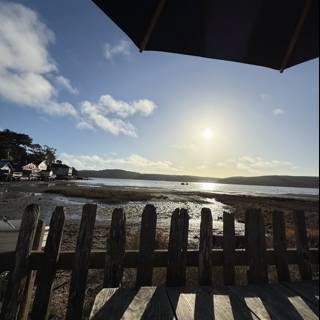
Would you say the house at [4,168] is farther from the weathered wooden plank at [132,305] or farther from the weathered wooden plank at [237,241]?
the weathered wooden plank at [132,305]

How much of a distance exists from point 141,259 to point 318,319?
164cm

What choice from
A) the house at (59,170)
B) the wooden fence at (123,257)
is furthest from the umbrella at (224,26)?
the house at (59,170)

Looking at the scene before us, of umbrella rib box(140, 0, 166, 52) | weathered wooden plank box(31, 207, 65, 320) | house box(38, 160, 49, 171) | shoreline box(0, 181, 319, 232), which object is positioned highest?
house box(38, 160, 49, 171)

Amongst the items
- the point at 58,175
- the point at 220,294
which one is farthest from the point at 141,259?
the point at 58,175

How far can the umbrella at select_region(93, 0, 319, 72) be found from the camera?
2629mm

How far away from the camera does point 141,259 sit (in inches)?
105

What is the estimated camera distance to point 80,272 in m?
2.49

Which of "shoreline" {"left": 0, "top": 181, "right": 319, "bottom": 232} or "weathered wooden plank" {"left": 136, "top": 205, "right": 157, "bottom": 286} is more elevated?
"weathered wooden plank" {"left": 136, "top": 205, "right": 157, "bottom": 286}

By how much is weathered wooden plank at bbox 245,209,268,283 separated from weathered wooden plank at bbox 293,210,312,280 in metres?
0.52

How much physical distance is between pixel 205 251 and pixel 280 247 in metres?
0.98

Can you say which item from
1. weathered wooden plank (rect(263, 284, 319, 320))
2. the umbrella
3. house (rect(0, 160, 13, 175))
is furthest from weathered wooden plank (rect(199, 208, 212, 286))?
house (rect(0, 160, 13, 175))

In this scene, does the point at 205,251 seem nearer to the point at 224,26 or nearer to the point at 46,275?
the point at 46,275

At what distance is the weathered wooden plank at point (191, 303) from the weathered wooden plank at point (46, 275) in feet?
3.94

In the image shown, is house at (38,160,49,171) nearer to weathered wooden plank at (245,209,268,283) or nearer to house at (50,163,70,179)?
house at (50,163,70,179)
